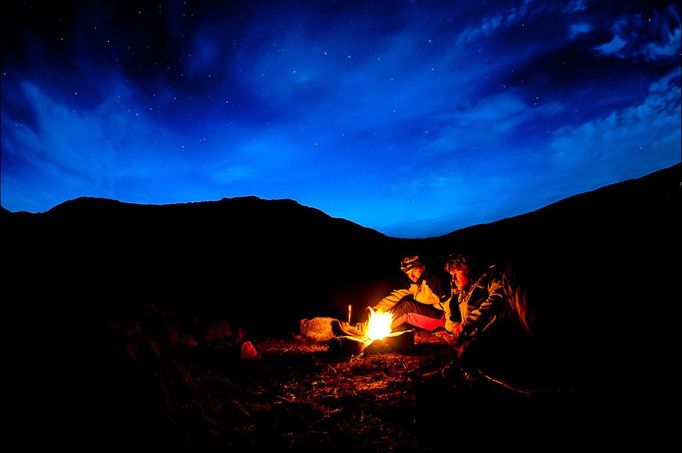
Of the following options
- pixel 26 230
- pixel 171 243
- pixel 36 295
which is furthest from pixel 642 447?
pixel 26 230

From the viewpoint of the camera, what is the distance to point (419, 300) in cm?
883

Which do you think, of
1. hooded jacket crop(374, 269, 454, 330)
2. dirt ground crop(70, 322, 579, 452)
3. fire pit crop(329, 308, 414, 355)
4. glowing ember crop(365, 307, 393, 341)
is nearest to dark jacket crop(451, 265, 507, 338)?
dirt ground crop(70, 322, 579, 452)

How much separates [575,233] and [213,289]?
1238cm

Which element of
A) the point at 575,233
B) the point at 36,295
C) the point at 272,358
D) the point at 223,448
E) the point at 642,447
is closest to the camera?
the point at 642,447

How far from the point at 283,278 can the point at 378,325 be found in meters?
7.24

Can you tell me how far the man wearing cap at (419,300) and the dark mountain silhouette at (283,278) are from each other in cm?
158

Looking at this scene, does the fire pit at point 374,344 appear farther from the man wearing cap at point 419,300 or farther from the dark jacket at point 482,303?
the man wearing cap at point 419,300

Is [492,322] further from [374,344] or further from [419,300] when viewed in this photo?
[419,300]

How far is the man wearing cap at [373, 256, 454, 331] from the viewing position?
8398mm

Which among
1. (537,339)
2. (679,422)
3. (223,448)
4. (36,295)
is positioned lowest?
(223,448)

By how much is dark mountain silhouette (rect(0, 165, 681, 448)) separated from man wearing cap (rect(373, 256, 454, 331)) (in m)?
1.58

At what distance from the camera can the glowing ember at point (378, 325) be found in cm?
777

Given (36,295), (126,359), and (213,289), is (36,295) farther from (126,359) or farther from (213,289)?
(213,289)

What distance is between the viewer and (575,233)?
5.36m
